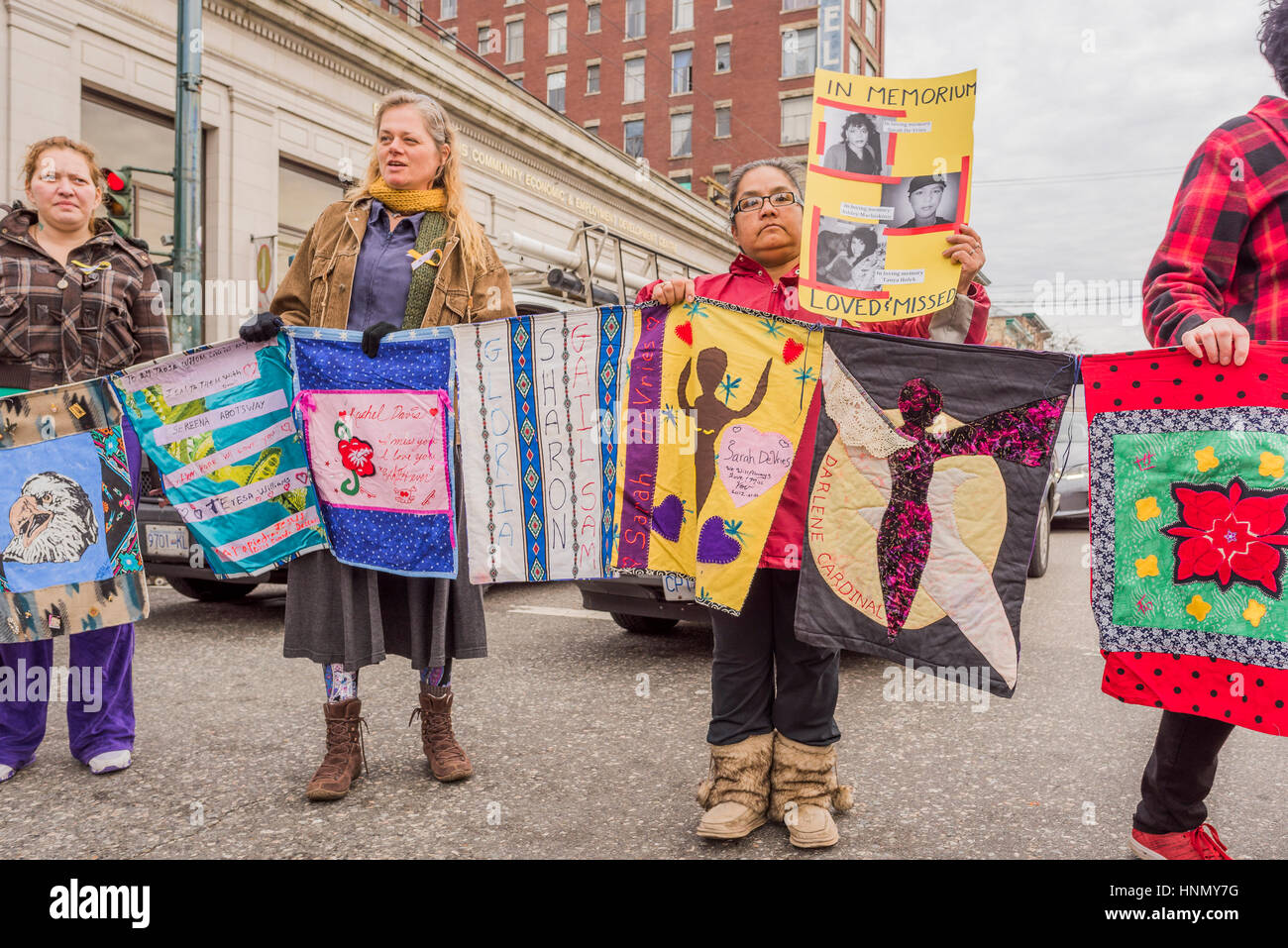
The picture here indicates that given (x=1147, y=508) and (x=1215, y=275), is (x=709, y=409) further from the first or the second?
(x=1215, y=275)

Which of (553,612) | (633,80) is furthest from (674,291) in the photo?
(633,80)

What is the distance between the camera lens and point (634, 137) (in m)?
43.8

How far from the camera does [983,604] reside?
9.18 ft

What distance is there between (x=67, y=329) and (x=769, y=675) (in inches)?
116

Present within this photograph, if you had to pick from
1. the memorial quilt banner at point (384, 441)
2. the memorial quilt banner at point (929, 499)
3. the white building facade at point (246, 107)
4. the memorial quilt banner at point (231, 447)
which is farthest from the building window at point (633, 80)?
the memorial quilt banner at point (929, 499)

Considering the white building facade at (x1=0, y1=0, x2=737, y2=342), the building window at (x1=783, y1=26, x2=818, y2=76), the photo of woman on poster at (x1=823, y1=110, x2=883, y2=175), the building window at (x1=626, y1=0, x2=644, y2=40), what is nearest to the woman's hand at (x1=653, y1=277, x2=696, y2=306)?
the photo of woman on poster at (x1=823, y1=110, x2=883, y2=175)

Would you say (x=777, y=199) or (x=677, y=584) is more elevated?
(x=777, y=199)

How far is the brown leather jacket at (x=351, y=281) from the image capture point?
3.59 m

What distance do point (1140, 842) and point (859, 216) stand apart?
1914mm

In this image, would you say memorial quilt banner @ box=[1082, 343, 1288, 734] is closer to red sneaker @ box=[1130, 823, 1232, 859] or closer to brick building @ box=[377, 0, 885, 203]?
red sneaker @ box=[1130, 823, 1232, 859]

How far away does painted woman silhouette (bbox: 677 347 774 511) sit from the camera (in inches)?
121

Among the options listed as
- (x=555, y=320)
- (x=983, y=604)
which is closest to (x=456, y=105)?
(x=555, y=320)

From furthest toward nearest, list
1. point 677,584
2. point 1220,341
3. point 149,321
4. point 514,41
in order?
point 514,41 < point 149,321 < point 677,584 < point 1220,341

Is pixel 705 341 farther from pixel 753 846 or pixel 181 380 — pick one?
pixel 181 380
